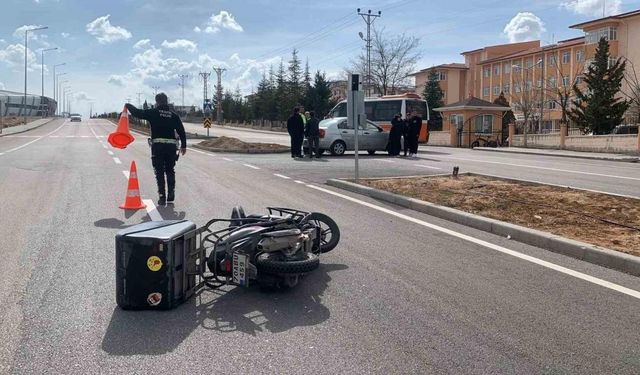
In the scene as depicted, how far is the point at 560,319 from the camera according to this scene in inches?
180

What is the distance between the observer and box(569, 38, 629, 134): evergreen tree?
46.8 meters

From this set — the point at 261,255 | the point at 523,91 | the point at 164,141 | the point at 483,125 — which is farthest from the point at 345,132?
the point at 523,91

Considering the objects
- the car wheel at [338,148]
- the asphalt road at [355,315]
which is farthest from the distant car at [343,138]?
the asphalt road at [355,315]

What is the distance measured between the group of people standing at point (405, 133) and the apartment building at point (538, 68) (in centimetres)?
3629

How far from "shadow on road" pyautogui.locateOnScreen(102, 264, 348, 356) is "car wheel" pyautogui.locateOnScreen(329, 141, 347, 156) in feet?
60.0

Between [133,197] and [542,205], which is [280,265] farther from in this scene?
[542,205]

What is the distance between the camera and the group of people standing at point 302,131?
21.4 metres

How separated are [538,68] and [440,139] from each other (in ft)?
158

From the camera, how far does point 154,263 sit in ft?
14.9

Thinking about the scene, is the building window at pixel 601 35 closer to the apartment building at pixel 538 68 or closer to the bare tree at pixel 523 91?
the apartment building at pixel 538 68

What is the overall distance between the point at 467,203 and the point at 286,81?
286 ft

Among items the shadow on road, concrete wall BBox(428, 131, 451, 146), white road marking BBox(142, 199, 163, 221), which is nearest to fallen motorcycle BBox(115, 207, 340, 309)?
the shadow on road

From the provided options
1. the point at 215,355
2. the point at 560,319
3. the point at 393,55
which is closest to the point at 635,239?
the point at 560,319

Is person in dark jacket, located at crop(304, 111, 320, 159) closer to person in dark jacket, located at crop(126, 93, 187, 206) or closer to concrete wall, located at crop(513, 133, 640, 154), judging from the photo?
person in dark jacket, located at crop(126, 93, 187, 206)
